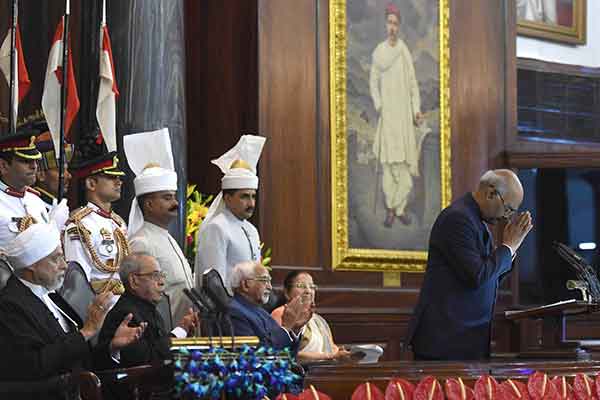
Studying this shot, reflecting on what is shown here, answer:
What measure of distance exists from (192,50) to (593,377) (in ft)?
18.6

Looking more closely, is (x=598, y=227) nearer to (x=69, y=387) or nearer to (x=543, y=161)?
(x=543, y=161)

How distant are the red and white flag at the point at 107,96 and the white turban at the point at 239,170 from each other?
67 cm

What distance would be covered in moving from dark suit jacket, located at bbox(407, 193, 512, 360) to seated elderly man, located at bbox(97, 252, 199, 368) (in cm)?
146

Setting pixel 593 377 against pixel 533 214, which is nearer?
pixel 593 377

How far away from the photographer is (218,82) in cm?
1124

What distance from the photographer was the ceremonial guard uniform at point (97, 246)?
7609mm

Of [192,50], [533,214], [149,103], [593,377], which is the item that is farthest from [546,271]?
[593,377]

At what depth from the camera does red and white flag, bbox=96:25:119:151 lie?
852 centimetres

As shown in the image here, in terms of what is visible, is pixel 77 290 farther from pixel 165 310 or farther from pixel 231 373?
pixel 231 373

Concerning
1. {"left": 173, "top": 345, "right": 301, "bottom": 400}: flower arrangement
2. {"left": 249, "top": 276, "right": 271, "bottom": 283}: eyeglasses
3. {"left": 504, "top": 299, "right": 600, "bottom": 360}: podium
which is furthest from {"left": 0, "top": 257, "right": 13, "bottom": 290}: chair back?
{"left": 504, "top": 299, "right": 600, "bottom": 360}: podium

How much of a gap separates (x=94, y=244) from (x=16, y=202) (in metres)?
0.48

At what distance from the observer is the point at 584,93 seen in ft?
47.5

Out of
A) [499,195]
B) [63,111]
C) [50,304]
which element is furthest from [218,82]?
[50,304]

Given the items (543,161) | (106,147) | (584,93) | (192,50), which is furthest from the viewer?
(584,93)
